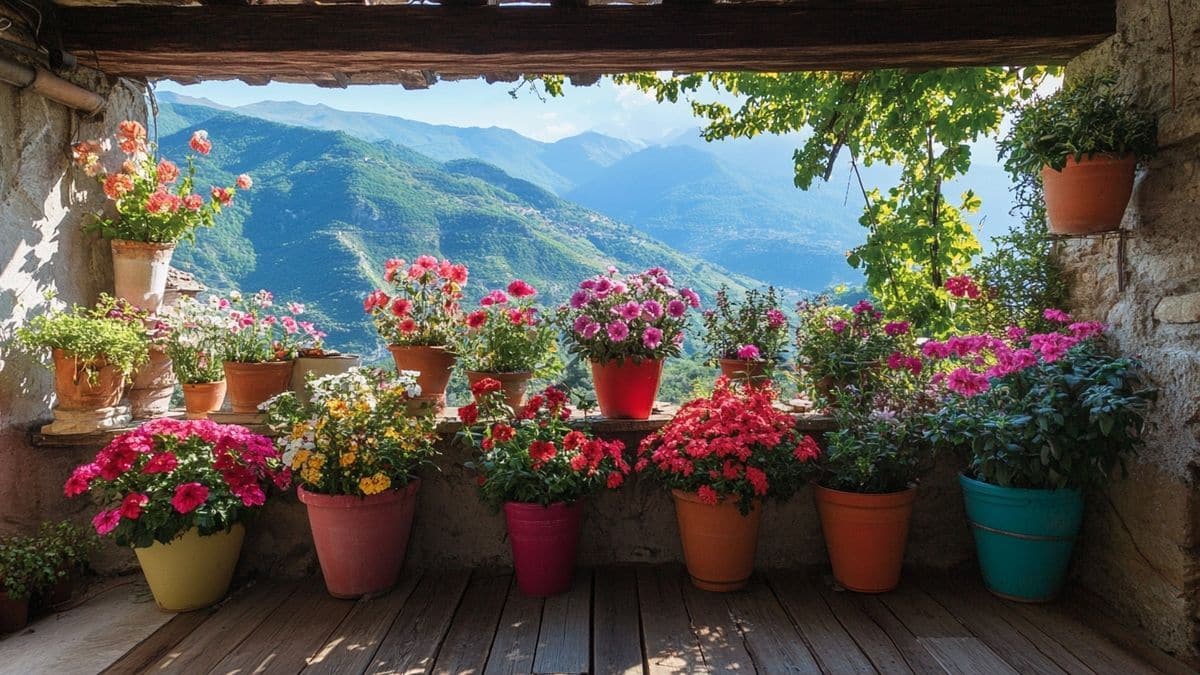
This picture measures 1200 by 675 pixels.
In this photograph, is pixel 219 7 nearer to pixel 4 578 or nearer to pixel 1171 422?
pixel 4 578

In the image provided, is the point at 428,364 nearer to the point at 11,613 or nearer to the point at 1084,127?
the point at 11,613

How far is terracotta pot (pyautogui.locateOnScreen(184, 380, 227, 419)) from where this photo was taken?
9.89ft

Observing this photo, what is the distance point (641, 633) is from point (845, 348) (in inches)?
61.0

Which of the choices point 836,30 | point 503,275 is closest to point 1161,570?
point 836,30

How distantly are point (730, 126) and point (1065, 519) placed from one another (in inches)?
150

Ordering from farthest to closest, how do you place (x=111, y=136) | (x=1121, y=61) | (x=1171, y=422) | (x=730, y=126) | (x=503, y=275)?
(x=503, y=275) < (x=730, y=126) < (x=111, y=136) < (x=1121, y=61) < (x=1171, y=422)

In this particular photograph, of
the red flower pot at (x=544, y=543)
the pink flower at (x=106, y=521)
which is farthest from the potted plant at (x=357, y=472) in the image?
the pink flower at (x=106, y=521)

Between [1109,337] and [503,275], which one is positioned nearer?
[1109,337]

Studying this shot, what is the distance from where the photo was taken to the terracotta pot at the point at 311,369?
3.04 m

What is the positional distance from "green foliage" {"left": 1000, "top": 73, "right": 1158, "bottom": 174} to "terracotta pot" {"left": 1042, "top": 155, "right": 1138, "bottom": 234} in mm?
31

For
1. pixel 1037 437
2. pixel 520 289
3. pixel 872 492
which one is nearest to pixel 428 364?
pixel 520 289

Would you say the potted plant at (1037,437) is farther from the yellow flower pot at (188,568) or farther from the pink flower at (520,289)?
the yellow flower pot at (188,568)

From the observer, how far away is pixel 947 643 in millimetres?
2262

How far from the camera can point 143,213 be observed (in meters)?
2.97
